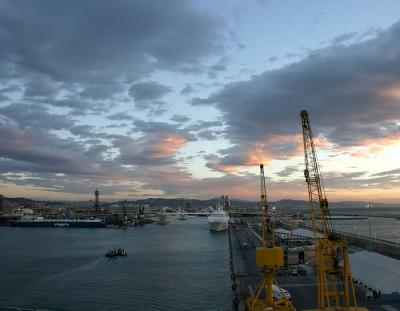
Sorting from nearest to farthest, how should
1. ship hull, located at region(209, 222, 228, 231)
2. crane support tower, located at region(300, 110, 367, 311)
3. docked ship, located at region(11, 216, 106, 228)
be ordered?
1. crane support tower, located at region(300, 110, 367, 311)
2. ship hull, located at region(209, 222, 228, 231)
3. docked ship, located at region(11, 216, 106, 228)

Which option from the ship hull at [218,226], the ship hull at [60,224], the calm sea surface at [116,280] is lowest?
the calm sea surface at [116,280]

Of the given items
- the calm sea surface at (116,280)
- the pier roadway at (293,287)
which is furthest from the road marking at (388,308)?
the calm sea surface at (116,280)

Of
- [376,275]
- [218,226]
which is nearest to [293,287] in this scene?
[376,275]

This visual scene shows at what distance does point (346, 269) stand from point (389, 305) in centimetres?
724

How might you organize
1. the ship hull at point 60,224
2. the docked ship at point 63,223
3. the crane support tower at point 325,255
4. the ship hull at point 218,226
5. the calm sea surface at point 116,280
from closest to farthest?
the crane support tower at point 325,255, the calm sea surface at point 116,280, the ship hull at point 218,226, the ship hull at point 60,224, the docked ship at point 63,223

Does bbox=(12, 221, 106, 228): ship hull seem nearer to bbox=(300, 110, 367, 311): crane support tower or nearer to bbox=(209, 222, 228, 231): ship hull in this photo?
bbox=(209, 222, 228, 231): ship hull

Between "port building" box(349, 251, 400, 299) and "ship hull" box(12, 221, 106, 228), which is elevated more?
"ship hull" box(12, 221, 106, 228)

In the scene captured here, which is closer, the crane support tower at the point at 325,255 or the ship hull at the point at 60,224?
the crane support tower at the point at 325,255

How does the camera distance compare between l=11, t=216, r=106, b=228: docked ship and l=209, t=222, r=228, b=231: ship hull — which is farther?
l=11, t=216, r=106, b=228: docked ship

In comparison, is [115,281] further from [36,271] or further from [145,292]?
[36,271]

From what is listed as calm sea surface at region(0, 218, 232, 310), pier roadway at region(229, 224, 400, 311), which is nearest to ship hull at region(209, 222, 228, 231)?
calm sea surface at region(0, 218, 232, 310)

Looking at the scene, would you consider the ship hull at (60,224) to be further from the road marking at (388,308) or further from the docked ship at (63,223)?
the road marking at (388,308)

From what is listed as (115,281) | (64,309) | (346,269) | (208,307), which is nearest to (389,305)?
(346,269)

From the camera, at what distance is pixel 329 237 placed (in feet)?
89.6
